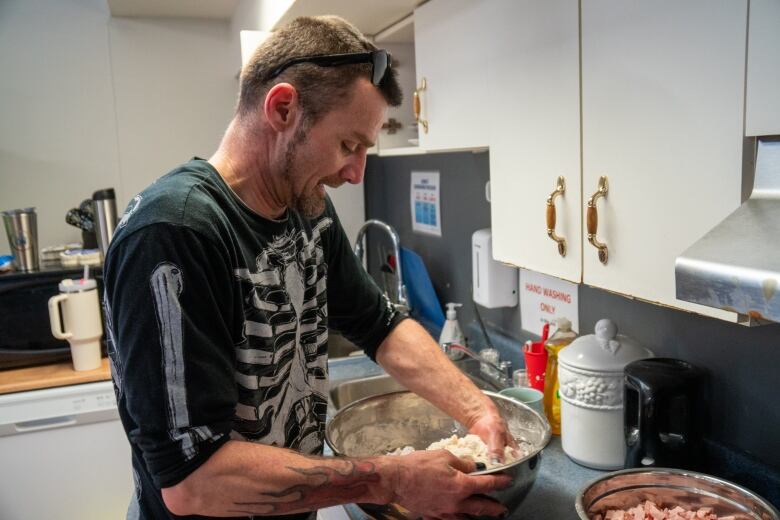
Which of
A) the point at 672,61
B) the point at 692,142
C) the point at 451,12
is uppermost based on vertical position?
the point at 451,12

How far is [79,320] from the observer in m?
2.40

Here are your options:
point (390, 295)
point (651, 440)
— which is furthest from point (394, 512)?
point (390, 295)

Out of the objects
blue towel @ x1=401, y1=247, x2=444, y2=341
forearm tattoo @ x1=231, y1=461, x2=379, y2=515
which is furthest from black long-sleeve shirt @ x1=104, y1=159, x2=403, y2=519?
blue towel @ x1=401, y1=247, x2=444, y2=341

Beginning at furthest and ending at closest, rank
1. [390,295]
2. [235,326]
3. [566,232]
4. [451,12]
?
1. [390,295]
2. [451,12]
3. [566,232]
4. [235,326]

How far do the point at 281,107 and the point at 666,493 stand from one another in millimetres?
866

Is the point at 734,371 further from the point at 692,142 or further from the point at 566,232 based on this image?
the point at 692,142

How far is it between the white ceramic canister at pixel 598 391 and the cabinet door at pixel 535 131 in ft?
0.68

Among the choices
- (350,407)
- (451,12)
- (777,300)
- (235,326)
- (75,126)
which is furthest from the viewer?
(75,126)

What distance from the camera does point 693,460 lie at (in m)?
1.19

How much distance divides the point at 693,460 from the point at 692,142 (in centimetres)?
62

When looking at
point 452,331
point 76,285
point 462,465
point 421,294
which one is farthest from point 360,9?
point 76,285

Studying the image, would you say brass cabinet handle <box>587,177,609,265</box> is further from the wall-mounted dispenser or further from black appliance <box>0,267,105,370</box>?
black appliance <box>0,267,105,370</box>

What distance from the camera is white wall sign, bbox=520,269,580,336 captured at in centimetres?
168

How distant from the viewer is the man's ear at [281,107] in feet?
3.27
